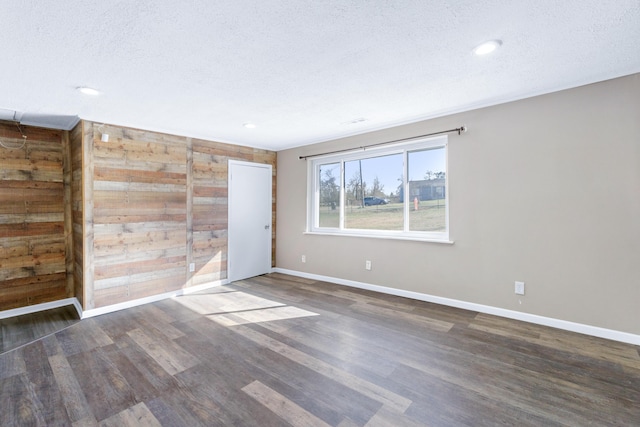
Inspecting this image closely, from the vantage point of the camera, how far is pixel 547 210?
296 cm

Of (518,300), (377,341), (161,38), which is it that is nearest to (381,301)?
(377,341)

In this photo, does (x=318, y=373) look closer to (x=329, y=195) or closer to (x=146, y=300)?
(x=146, y=300)

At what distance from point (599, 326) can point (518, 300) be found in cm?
63

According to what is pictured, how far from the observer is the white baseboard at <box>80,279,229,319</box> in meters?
3.45

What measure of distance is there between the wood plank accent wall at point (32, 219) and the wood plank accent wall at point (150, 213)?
0.82 metres

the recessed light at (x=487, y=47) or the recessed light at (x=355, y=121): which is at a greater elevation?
the recessed light at (x=355, y=121)

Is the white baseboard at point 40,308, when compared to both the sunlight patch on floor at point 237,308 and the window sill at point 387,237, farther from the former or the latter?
the window sill at point 387,237

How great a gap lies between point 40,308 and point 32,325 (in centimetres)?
59

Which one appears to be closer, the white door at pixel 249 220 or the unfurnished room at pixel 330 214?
the unfurnished room at pixel 330 214

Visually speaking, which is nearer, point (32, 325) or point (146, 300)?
point (32, 325)

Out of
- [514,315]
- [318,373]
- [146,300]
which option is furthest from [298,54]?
[146,300]

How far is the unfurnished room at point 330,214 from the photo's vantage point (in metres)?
1.83

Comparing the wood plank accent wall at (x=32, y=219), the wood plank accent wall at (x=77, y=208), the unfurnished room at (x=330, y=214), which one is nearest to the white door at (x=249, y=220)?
the unfurnished room at (x=330, y=214)

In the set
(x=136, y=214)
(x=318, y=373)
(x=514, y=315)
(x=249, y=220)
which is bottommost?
(x=318, y=373)
